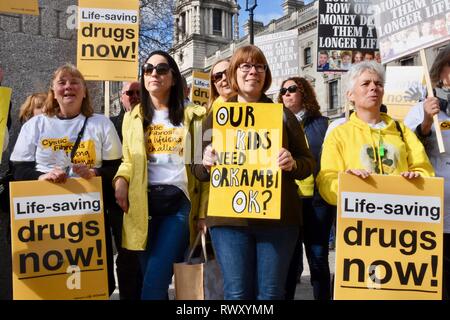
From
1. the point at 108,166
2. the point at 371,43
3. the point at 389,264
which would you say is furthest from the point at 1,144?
the point at 371,43

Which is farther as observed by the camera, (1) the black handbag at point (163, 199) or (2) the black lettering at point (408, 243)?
(1) the black handbag at point (163, 199)

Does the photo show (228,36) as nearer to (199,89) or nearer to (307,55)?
(307,55)

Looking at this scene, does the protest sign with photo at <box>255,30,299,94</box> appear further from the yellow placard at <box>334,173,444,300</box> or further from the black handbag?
the yellow placard at <box>334,173,444,300</box>

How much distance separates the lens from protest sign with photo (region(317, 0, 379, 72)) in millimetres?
7043

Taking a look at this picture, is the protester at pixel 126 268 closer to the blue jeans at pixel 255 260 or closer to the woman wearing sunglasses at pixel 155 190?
the woman wearing sunglasses at pixel 155 190

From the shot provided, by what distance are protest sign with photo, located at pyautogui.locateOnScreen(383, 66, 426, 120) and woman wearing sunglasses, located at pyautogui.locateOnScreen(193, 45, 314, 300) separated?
3859 mm

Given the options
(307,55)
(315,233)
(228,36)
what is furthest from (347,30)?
(228,36)

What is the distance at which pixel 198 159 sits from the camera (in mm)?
3457

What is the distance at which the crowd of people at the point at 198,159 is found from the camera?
3107 millimetres

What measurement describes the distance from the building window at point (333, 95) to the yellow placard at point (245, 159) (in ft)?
128

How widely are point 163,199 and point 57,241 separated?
2.27ft

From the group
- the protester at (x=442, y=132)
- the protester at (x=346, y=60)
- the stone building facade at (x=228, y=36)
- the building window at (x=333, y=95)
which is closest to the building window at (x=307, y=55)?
the stone building facade at (x=228, y=36)

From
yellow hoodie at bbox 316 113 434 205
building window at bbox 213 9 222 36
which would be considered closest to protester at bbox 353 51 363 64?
yellow hoodie at bbox 316 113 434 205
